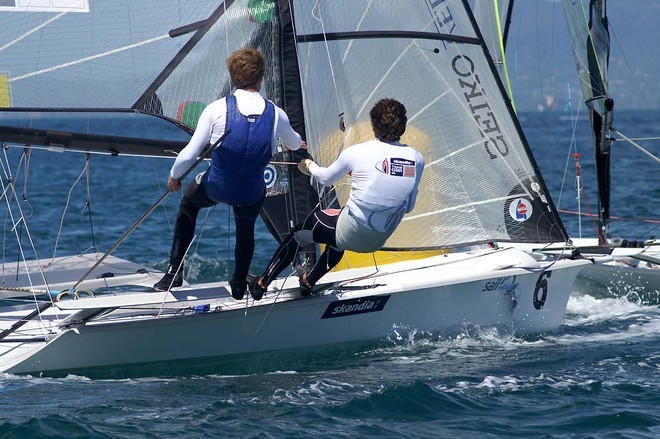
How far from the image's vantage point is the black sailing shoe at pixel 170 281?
6.25 metres

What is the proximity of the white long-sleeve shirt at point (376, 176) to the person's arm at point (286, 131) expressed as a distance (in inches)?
5.7

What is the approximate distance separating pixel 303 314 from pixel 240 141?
120 cm

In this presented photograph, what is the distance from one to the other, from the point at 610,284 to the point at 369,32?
3214 mm

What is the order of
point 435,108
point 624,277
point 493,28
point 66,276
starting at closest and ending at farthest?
point 435,108, point 66,276, point 624,277, point 493,28

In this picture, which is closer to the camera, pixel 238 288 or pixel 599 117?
pixel 238 288

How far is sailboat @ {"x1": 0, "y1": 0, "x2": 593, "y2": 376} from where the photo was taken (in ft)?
19.9

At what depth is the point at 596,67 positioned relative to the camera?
9141mm

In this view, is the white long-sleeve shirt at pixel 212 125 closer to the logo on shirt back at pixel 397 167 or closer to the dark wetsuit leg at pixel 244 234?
the dark wetsuit leg at pixel 244 234

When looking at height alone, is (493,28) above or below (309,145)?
above

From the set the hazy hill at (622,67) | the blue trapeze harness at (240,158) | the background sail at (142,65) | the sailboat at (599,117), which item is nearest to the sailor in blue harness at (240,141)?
the blue trapeze harness at (240,158)

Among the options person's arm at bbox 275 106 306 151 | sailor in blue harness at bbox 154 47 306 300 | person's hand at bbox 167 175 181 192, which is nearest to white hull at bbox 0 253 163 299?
person's hand at bbox 167 175 181 192

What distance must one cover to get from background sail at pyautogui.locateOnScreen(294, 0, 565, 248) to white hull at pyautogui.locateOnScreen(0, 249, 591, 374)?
306mm

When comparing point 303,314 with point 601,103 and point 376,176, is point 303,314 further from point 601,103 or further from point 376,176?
point 601,103

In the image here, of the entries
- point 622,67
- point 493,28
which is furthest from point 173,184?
point 622,67
